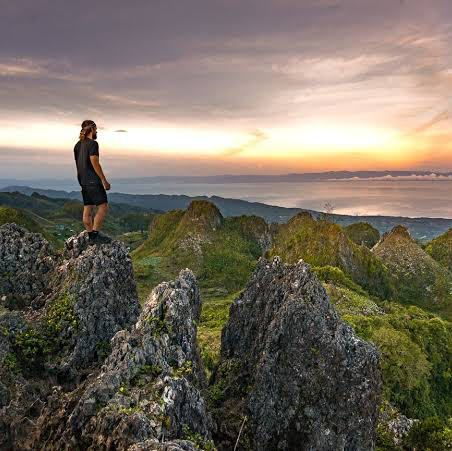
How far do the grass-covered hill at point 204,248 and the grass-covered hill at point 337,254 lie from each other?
1225 centimetres

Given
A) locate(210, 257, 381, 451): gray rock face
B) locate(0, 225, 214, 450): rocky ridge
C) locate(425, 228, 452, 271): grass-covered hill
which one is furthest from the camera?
locate(425, 228, 452, 271): grass-covered hill

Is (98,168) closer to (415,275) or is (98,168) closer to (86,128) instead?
(86,128)

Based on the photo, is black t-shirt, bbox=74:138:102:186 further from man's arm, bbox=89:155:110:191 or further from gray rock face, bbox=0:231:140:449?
gray rock face, bbox=0:231:140:449

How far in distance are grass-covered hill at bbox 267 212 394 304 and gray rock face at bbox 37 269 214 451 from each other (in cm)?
6910

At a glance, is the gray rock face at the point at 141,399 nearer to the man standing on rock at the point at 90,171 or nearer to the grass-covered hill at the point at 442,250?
the man standing on rock at the point at 90,171

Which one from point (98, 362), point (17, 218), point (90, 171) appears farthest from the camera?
point (17, 218)

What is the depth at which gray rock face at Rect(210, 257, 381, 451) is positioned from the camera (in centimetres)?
1428

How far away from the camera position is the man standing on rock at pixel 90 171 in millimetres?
15656

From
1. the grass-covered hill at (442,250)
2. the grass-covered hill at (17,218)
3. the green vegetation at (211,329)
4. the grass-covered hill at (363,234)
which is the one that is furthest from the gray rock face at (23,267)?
the grass-covered hill at (363,234)

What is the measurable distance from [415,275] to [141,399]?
9026 cm

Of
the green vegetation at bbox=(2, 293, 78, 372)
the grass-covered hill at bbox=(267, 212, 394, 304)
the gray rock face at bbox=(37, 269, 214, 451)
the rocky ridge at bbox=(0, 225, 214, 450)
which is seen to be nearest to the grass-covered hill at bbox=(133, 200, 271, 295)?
the grass-covered hill at bbox=(267, 212, 394, 304)

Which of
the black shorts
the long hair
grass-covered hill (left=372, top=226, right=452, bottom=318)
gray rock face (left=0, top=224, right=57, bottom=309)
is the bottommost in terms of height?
grass-covered hill (left=372, top=226, right=452, bottom=318)

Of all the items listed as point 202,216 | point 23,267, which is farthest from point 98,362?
point 202,216

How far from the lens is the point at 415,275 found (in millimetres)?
86250
